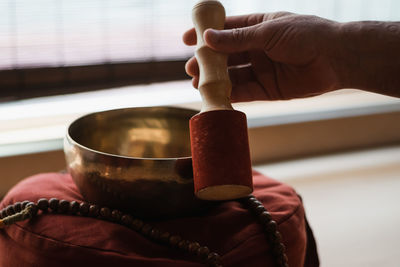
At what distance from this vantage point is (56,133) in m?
1.27

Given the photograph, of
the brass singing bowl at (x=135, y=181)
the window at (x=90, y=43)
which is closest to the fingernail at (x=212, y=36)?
the brass singing bowl at (x=135, y=181)

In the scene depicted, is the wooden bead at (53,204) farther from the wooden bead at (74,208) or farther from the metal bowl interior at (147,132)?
the metal bowl interior at (147,132)

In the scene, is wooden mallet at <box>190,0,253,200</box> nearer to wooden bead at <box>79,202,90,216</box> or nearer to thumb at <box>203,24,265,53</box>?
thumb at <box>203,24,265,53</box>

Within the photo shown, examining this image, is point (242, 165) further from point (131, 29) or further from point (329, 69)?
point (131, 29)

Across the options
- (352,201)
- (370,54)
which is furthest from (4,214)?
(352,201)

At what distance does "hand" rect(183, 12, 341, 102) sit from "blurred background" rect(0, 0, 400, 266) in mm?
402

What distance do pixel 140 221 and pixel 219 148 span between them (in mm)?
178

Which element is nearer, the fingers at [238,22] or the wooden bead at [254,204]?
the wooden bead at [254,204]

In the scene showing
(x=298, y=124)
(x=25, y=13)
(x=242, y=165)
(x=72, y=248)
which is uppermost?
(x=25, y=13)

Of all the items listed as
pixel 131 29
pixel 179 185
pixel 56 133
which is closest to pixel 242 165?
pixel 179 185

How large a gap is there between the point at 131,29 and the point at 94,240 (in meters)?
0.90

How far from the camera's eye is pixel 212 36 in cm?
69

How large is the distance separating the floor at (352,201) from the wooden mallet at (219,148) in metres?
0.49

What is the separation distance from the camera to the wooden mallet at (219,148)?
58 cm
